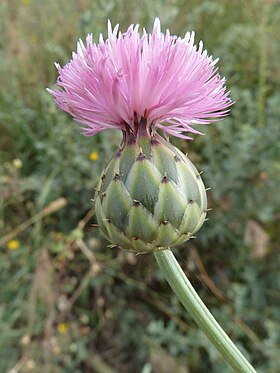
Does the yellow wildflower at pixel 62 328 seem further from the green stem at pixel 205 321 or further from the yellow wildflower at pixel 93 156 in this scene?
the green stem at pixel 205 321

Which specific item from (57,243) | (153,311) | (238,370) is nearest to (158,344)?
(153,311)

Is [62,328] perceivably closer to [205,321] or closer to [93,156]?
[93,156]

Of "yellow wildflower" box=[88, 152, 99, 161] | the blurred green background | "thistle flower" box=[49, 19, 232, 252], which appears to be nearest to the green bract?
"thistle flower" box=[49, 19, 232, 252]

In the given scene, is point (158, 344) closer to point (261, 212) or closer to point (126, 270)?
point (126, 270)

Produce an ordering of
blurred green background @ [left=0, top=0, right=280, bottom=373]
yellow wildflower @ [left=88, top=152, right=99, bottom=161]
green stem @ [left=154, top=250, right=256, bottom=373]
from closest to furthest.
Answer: green stem @ [left=154, top=250, right=256, bottom=373], blurred green background @ [left=0, top=0, right=280, bottom=373], yellow wildflower @ [left=88, top=152, right=99, bottom=161]

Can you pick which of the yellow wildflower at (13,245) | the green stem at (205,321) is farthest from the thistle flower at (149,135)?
the yellow wildflower at (13,245)

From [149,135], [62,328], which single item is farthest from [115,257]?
[149,135]

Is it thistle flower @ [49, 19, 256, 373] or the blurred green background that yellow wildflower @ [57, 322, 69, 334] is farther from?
thistle flower @ [49, 19, 256, 373]
